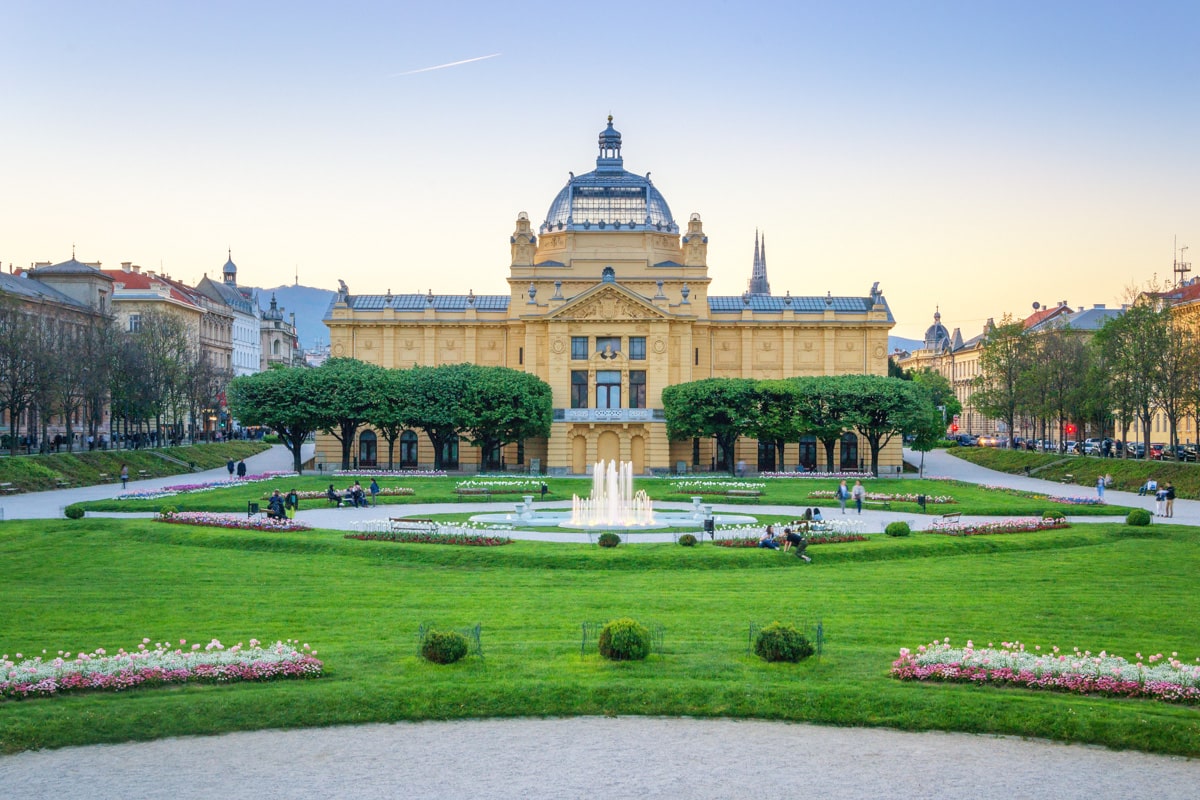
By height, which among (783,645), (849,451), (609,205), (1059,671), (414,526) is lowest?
(1059,671)

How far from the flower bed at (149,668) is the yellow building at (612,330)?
6367 centimetres

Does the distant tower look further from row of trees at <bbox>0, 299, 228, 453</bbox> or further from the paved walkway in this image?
the paved walkway

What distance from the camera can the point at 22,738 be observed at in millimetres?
18078

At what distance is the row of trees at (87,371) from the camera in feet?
243

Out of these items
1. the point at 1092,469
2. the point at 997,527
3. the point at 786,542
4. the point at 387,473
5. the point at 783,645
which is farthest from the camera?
the point at 1092,469

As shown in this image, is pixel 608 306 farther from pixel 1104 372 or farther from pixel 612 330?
pixel 1104 372

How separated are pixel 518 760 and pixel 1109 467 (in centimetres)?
7123

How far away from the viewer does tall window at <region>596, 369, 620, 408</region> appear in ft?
290

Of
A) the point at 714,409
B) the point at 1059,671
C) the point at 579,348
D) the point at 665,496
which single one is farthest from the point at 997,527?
the point at 579,348

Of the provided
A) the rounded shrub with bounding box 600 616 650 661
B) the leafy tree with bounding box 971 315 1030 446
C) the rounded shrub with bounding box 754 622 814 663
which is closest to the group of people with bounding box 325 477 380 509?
the rounded shrub with bounding box 600 616 650 661

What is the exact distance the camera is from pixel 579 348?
88438 mm

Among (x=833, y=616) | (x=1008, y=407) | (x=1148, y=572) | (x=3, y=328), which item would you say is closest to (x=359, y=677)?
(x=833, y=616)

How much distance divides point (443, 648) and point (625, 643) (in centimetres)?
349

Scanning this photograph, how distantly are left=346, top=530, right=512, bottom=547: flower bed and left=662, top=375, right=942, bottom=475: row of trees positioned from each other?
136 feet
